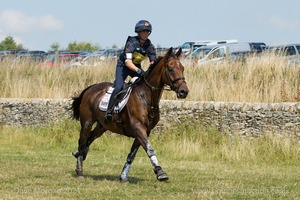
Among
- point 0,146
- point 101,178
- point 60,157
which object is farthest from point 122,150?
point 101,178

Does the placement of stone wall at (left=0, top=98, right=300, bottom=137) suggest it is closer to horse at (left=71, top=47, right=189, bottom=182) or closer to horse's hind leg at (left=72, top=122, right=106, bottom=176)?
horse's hind leg at (left=72, top=122, right=106, bottom=176)

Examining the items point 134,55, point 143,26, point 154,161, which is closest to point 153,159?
point 154,161

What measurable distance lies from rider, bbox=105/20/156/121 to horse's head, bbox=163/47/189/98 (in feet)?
1.85

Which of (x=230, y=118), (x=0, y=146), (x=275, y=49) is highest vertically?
(x=275, y=49)

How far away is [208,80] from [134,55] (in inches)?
394

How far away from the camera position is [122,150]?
62.3 feet

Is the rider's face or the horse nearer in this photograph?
the horse

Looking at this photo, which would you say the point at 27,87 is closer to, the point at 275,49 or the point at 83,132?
the point at 275,49

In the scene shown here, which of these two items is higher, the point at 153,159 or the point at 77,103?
the point at 77,103

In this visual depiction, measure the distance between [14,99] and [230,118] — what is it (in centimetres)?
859

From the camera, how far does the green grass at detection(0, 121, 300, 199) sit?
1141 centimetres

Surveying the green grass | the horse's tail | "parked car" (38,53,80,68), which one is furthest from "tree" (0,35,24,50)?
the horse's tail

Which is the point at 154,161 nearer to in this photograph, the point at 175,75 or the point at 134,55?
the point at 175,75

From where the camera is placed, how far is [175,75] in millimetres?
11984
